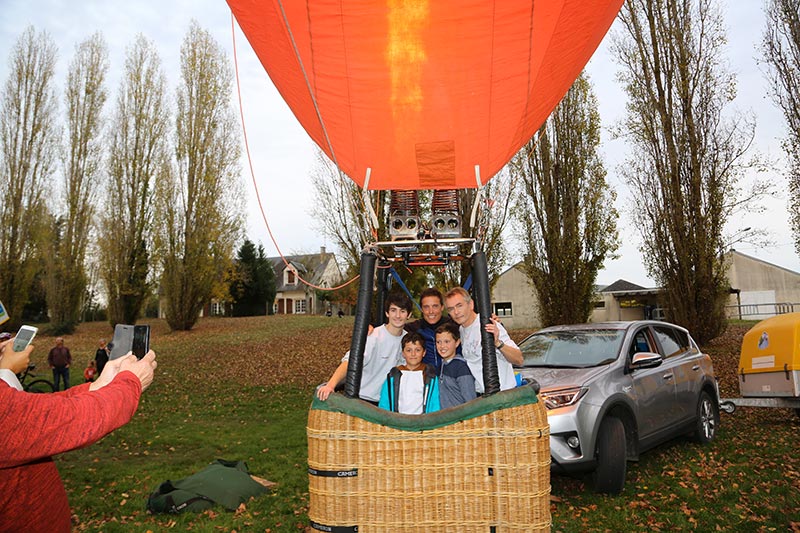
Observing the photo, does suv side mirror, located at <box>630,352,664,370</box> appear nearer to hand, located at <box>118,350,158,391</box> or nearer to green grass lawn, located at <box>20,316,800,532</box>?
green grass lawn, located at <box>20,316,800,532</box>

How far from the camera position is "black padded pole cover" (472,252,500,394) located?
2.84 metres

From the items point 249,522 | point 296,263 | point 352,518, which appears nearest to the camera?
point 352,518

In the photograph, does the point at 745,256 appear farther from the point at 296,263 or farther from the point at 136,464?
the point at 136,464

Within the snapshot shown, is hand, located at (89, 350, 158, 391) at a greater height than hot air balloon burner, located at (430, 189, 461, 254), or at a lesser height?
lesser

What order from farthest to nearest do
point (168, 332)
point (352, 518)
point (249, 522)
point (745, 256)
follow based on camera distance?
point (745, 256), point (168, 332), point (249, 522), point (352, 518)

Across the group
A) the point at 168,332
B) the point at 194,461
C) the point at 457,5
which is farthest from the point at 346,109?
the point at 168,332

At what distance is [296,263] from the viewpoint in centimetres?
4669

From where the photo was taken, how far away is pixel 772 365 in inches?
278

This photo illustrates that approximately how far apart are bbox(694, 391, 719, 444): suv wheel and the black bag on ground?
5203 millimetres

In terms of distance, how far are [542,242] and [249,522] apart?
11832 mm

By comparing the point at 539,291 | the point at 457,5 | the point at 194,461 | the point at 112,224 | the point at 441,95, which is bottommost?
the point at 194,461

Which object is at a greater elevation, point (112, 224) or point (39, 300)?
point (112, 224)

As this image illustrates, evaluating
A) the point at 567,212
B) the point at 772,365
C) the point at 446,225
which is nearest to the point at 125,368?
the point at 446,225

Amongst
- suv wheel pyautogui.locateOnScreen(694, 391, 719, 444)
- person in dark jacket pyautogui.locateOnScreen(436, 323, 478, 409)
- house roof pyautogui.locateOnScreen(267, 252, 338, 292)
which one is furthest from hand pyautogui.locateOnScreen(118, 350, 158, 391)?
house roof pyautogui.locateOnScreen(267, 252, 338, 292)
